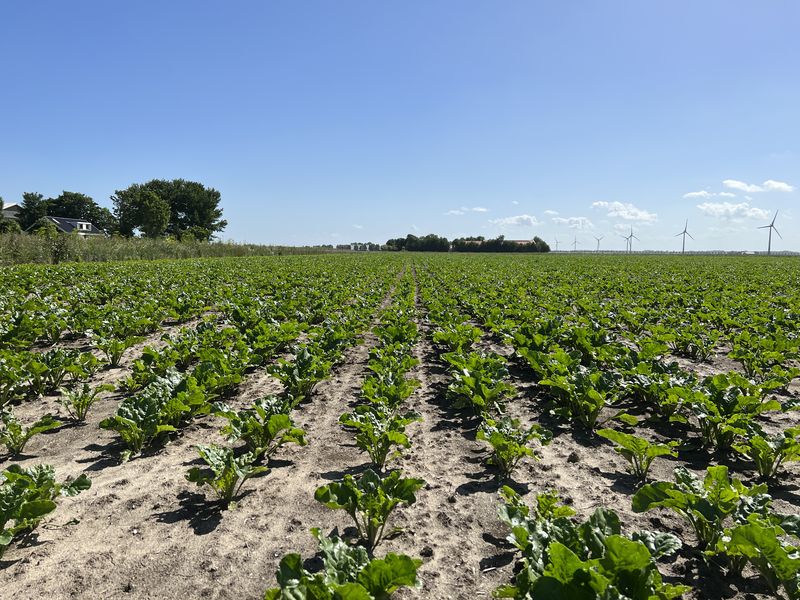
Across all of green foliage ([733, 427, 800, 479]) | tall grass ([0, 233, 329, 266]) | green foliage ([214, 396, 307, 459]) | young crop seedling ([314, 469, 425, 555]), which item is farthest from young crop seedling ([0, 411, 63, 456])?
tall grass ([0, 233, 329, 266])

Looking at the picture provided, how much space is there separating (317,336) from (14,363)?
466 cm

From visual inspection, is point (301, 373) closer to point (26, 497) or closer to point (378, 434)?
point (378, 434)

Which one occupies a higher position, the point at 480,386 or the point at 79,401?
the point at 480,386

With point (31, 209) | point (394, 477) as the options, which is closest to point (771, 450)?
point (394, 477)

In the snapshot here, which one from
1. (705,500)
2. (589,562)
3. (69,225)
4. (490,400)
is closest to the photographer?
(589,562)

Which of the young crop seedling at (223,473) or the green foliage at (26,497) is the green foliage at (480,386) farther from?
the green foliage at (26,497)

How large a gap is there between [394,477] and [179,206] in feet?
323

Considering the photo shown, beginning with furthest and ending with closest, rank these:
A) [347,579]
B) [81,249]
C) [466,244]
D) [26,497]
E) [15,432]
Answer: [466,244] → [81,249] → [15,432] → [26,497] → [347,579]

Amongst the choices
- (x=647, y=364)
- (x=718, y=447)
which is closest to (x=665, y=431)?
(x=718, y=447)

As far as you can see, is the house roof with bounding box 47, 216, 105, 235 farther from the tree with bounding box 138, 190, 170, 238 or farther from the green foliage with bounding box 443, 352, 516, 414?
the green foliage with bounding box 443, 352, 516, 414

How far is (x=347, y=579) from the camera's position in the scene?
8.34 feet

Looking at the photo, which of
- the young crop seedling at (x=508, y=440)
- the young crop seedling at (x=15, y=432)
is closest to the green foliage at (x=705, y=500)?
the young crop seedling at (x=508, y=440)

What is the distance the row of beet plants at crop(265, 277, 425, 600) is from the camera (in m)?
2.37

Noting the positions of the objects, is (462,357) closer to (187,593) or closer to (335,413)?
(335,413)
